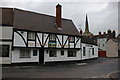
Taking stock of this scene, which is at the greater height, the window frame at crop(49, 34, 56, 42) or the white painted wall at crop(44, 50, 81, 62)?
the window frame at crop(49, 34, 56, 42)

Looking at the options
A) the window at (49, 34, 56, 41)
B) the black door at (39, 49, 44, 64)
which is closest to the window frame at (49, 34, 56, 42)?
the window at (49, 34, 56, 41)

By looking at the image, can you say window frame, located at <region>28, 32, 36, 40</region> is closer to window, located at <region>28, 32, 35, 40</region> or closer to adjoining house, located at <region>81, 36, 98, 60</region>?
window, located at <region>28, 32, 35, 40</region>

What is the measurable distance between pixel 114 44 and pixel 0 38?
1618 inches

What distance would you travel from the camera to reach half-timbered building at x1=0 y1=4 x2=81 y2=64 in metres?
24.9

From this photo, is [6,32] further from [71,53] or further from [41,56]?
[71,53]

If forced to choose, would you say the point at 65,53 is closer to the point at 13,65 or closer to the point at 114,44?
the point at 13,65

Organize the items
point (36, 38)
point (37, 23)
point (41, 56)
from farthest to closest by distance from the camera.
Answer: point (37, 23) → point (41, 56) → point (36, 38)

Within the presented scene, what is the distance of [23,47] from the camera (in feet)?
84.5

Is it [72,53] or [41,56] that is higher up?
[72,53]

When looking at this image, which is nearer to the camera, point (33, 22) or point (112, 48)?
point (33, 22)

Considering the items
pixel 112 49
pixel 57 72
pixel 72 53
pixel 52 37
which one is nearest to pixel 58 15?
pixel 52 37

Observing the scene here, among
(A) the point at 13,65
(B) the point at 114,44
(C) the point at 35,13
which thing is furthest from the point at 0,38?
(B) the point at 114,44

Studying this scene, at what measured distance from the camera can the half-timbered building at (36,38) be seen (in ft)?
81.8

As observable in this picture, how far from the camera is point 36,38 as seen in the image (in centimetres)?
2748
